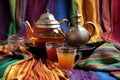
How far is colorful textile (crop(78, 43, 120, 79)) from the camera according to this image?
3.19 ft

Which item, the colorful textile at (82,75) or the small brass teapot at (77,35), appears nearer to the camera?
the colorful textile at (82,75)

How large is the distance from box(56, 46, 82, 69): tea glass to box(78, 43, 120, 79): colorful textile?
0.06 meters

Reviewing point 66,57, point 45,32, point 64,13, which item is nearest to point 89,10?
point 64,13

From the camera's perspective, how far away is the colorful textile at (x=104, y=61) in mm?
972

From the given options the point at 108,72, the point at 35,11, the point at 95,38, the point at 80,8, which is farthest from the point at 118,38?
the point at 108,72

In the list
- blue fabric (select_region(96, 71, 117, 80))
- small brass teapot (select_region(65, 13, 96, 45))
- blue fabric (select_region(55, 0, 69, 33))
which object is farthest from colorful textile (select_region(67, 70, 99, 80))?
blue fabric (select_region(55, 0, 69, 33))

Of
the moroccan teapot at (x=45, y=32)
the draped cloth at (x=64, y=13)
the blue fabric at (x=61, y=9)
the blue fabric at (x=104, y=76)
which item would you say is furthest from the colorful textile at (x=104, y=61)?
the blue fabric at (x=61, y=9)

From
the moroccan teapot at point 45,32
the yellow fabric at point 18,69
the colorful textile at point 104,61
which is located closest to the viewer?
the yellow fabric at point 18,69

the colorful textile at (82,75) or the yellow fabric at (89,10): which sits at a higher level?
the yellow fabric at (89,10)

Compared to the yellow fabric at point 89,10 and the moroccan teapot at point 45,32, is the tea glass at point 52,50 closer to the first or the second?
the moroccan teapot at point 45,32

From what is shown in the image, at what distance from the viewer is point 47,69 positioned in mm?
943

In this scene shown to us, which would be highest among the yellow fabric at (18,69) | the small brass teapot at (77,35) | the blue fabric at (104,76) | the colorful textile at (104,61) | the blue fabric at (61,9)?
the blue fabric at (61,9)

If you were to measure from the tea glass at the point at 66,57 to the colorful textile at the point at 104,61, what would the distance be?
61 mm

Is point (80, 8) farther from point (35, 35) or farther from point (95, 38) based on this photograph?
point (35, 35)
